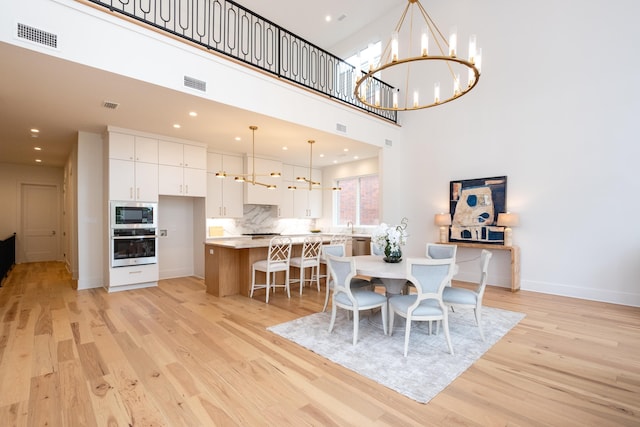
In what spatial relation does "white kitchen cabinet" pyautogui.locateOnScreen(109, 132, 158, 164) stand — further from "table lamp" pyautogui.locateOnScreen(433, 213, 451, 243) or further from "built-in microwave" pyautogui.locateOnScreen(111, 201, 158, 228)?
"table lamp" pyautogui.locateOnScreen(433, 213, 451, 243)

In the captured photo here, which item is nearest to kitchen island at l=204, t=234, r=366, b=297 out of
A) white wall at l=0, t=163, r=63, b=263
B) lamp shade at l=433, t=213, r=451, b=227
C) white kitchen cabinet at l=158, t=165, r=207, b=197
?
white kitchen cabinet at l=158, t=165, r=207, b=197

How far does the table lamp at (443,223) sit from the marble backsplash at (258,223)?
13.4 feet

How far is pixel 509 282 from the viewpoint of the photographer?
5.51 metres

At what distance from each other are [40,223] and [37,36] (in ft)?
28.3

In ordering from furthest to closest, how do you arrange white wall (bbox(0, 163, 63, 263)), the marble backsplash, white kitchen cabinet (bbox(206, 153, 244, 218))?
white wall (bbox(0, 163, 63, 263)) → the marble backsplash → white kitchen cabinet (bbox(206, 153, 244, 218))

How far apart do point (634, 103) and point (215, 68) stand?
5.86m

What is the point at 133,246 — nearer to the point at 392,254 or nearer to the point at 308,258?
the point at 308,258

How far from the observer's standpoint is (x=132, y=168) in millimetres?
5395

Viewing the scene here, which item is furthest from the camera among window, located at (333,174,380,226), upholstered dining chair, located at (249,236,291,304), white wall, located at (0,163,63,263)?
white wall, located at (0,163,63,263)

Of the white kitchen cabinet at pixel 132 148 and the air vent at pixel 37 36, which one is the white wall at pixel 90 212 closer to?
the white kitchen cabinet at pixel 132 148

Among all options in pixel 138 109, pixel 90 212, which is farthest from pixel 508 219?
pixel 90 212

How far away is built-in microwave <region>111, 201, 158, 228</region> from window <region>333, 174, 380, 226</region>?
16.0 ft

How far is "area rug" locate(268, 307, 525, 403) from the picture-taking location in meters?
2.40

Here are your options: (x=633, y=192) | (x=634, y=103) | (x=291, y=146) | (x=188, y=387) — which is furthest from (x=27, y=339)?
(x=634, y=103)
